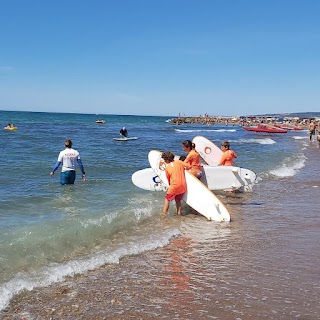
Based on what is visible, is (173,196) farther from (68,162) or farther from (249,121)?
(249,121)

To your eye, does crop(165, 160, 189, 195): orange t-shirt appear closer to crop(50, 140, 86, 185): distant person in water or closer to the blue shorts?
crop(50, 140, 86, 185): distant person in water

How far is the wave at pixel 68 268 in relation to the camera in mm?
4616

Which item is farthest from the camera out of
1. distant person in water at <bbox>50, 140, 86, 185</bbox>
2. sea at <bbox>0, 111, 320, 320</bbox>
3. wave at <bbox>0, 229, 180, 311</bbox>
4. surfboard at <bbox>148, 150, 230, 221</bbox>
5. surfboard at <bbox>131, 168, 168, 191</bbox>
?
surfboard at <bbox>131, 168, 168, 191</bbox>

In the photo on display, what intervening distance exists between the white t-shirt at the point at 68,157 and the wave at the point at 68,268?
430 centimetres

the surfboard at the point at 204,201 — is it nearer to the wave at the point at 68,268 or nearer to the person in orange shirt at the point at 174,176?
the person in orange shirt at the point at 174,176

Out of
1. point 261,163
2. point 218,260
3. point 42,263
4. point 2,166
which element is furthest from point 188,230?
point 261,163

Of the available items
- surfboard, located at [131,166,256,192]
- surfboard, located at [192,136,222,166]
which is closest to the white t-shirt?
surfboard, located at [131,166,256,192]

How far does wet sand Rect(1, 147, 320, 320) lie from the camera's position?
13.6 feet

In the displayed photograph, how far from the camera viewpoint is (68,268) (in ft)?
17.3

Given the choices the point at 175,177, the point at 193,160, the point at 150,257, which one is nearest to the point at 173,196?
the point at 175,177

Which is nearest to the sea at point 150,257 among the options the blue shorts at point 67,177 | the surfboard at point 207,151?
the blue shorts at point 67,177

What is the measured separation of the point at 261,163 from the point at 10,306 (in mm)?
16541

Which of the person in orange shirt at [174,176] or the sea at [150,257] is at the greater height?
the person in orange shirt at [174,176]

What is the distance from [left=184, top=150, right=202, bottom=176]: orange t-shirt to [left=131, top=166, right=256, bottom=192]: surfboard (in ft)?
2.51
